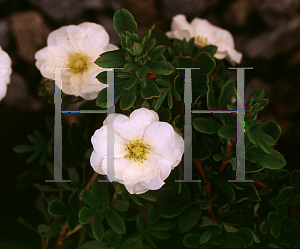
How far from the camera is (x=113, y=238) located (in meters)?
0.77

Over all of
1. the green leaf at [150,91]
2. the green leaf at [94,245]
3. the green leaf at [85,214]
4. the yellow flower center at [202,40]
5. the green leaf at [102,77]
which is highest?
the yellow flower center at [202,40]

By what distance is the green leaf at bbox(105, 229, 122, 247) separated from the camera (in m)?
0.76

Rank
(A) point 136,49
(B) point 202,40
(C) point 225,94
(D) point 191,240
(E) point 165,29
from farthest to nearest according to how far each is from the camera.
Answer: (E) point 165,29
(B) point 202,40
(D) point 191,240
(C) point 225,94
(A) point 136,49

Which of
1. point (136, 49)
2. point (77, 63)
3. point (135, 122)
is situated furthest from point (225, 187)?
point (77, 63)

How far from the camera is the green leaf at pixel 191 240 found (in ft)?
2.58

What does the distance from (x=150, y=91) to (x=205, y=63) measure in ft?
0.65

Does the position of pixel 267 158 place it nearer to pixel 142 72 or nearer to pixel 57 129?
pixel 142 72

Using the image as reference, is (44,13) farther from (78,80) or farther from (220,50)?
(220,50)

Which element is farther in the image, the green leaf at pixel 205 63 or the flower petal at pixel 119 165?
the green leaf at pixel 205 63

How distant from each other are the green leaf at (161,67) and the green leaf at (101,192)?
358 millimetres

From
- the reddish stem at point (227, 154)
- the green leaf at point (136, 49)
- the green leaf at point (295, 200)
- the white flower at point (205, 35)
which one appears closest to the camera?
the green leaf at point (136, 49)

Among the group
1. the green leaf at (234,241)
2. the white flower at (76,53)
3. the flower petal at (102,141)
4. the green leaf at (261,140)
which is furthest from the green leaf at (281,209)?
the white flower at (76,53)

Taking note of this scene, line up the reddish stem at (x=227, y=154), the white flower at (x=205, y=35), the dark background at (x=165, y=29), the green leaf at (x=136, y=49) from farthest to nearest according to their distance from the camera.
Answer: the dark background at (x=165, y=29) → the white flower at (x=205, y=35) → the reddish stem at (x=227, y=154) → the green leaf at (x=136, y=49)

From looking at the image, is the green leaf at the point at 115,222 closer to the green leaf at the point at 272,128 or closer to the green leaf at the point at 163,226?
the green leaf at the point at 163,226
